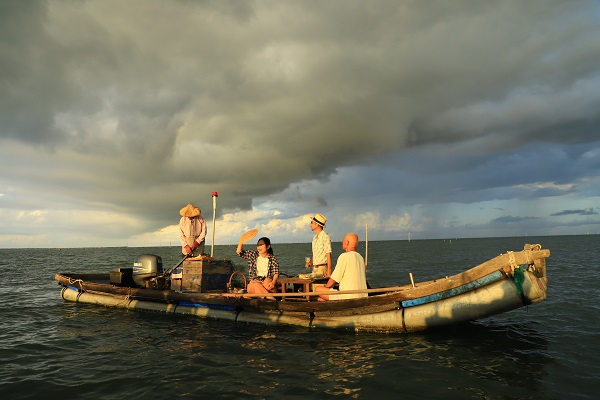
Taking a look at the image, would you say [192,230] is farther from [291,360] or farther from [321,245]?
→ [291,360]

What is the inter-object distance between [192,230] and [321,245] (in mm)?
5169

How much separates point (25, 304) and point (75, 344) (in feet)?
30.1

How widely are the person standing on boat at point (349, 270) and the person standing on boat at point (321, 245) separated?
125 cm

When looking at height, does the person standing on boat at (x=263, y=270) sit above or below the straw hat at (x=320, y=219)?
below

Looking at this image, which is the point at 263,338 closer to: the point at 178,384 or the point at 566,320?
the point at 178,384

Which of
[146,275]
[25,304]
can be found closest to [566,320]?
[146,275]

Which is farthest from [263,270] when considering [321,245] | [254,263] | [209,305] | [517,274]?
[517,274]

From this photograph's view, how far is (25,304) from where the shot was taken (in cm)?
1559

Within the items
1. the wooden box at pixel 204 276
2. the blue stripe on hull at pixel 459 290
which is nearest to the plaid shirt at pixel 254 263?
the wooden box at pixel 204 276

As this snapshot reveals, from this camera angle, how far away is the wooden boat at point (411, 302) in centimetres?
764

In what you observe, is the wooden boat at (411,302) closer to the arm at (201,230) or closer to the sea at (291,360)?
the sea at (291,360)

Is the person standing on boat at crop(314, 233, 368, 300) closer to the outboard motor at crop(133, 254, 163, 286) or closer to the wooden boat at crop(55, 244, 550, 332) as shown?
the wooden boat at crop(55, 244, 550, 332)

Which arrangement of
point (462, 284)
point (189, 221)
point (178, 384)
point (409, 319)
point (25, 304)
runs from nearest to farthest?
point (178, 384) → point (462, 284) → point (409, 319) → point (189, 221) → point (25, 304)

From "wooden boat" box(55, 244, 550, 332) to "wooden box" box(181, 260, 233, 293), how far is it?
35cm
